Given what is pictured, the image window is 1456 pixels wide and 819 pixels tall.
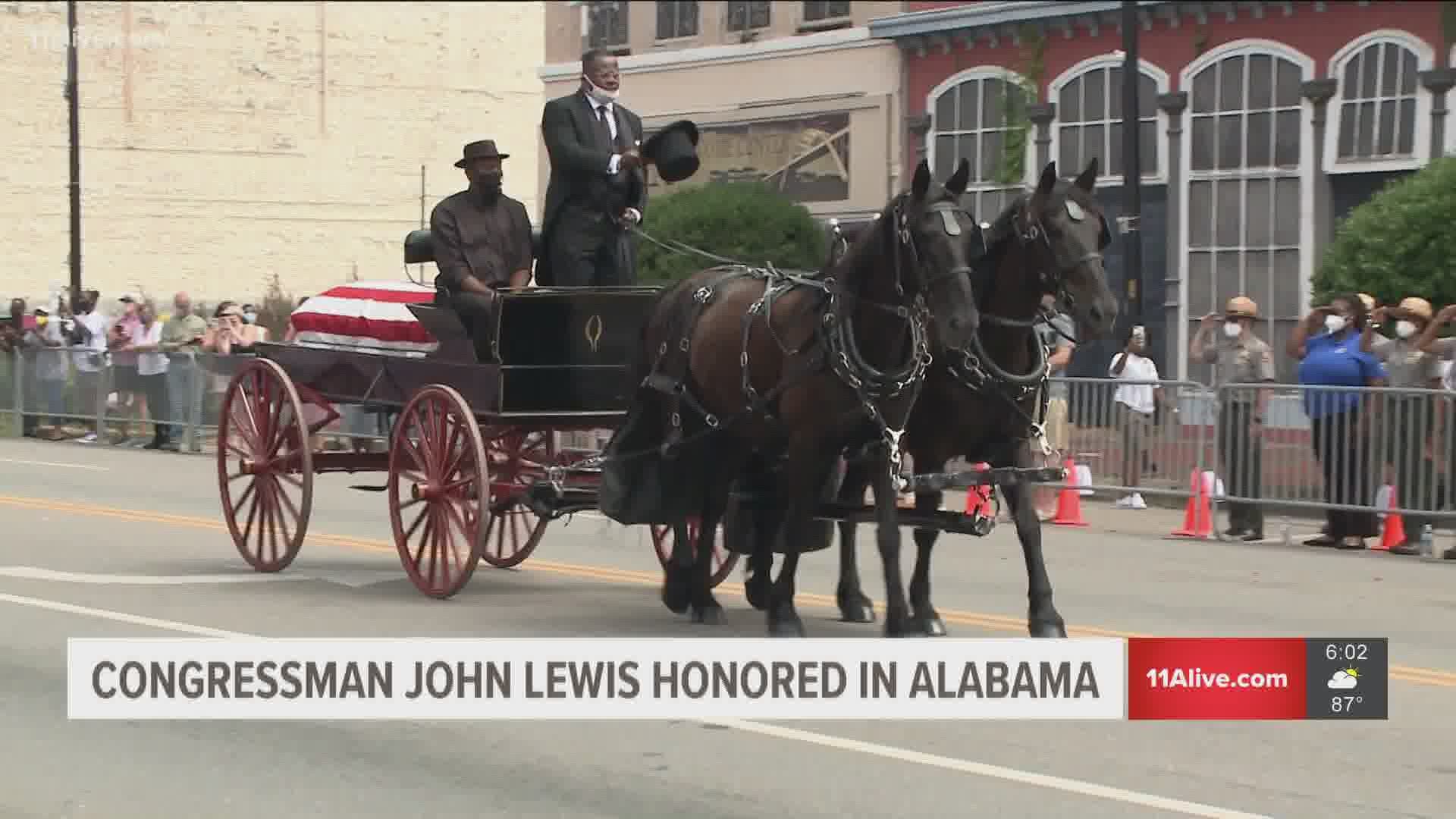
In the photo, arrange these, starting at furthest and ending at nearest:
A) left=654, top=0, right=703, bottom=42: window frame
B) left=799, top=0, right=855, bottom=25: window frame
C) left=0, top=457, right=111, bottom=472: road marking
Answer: left=654, top=0, right=703, bottom=42: window frame
left=799, top=0, right=855, bottom=25: window frame
left=0, top=457, right=111, bottom=472: road marking

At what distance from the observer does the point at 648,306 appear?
12.6 m

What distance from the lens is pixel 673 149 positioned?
40.9ft

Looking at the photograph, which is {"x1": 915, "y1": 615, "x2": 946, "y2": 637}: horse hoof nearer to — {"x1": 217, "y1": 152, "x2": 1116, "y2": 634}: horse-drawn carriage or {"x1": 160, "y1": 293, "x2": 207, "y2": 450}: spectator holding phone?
{"x1": 217, "y1": 152, "x2": 1116, "y2": 634}: horse-drawn carriage

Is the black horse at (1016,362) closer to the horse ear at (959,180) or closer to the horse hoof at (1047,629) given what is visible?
the horse hoof at (1047,629)

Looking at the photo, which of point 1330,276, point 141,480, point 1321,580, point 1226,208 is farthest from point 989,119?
point 1321,580

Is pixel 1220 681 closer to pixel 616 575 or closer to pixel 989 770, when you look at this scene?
pixel 989 770

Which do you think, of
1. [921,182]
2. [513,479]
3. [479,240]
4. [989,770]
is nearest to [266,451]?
[513,479]

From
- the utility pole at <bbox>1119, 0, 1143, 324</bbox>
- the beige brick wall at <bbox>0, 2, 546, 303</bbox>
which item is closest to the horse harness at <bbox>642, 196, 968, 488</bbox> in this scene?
the utility pole at <bbox>1119, 0, 1143, 324</bbox>

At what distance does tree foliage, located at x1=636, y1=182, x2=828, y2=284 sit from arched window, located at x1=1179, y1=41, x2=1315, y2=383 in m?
4.92

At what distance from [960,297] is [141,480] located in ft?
43.8

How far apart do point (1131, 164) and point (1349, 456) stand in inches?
349

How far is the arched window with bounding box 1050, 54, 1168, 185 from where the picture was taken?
30562mm

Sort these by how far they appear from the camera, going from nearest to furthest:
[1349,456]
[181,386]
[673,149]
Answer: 1. [673,149]
2. [1349,456]
3. [181,386]

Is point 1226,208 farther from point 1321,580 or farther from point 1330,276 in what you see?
point 1321,580
